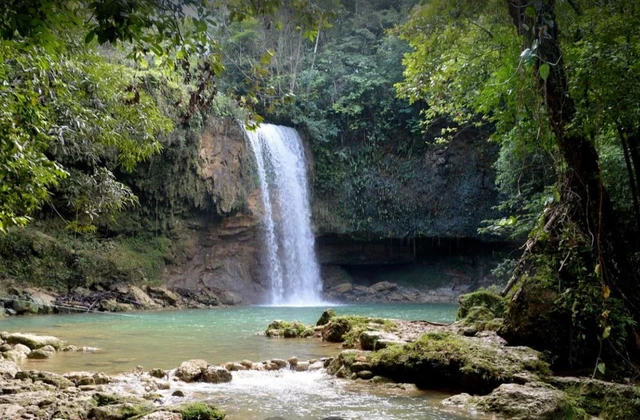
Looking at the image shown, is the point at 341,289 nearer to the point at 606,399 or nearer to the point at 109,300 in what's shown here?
the point at 109,300

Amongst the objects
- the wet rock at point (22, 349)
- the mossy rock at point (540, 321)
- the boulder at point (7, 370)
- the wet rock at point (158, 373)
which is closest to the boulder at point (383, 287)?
the wet rock at point (22, 349)

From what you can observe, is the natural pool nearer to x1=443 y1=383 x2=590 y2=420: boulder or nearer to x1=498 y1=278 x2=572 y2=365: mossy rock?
x1=443 y1=383 x2=590 y2=420: boulder

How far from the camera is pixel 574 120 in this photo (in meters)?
4.63

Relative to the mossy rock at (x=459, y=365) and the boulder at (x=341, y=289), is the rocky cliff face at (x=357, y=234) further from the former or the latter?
the mossy rock at (x=459, y=365)

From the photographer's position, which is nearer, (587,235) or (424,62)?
(587,235)

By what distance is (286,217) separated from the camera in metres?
23.1

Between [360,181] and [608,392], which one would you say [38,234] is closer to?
[360,181]

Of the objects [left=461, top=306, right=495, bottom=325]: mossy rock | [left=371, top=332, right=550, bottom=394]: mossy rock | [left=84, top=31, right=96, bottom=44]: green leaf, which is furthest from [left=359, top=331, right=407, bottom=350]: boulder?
[left=84, top=31, right=96, bottom=44]: green leaf

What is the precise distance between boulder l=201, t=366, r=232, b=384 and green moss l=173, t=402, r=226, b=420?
1612 mm

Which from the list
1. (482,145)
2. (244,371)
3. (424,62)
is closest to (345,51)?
(482,145)

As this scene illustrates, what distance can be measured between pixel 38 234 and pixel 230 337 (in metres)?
11.2

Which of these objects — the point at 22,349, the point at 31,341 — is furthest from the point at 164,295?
the point at 22,349

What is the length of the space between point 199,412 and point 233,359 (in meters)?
3.21

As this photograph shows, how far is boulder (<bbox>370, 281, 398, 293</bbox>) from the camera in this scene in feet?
79.9
